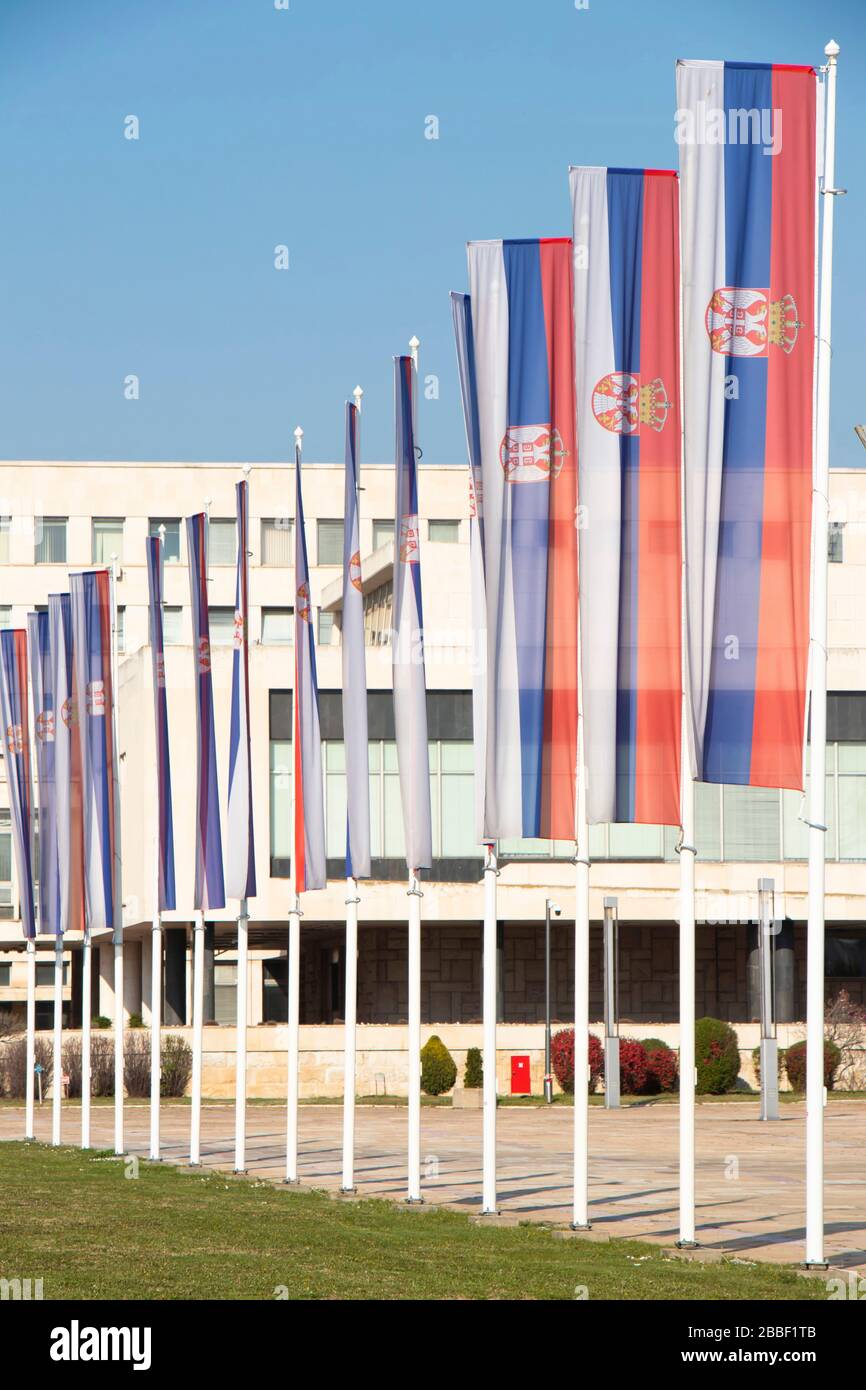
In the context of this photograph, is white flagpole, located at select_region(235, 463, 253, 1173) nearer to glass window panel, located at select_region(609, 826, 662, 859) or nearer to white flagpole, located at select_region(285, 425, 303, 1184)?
white flagpole, located at select_region(285, 425, 303, 1184)

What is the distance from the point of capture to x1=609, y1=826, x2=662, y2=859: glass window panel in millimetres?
58625

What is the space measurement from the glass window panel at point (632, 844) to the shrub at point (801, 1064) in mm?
9324

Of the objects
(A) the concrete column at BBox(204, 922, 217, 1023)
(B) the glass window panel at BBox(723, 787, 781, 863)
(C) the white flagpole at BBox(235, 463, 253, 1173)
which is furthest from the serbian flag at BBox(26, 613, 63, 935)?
(B) the glass window panel at BBox(723, 787, 781, 863)

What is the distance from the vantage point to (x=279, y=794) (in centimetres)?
5847

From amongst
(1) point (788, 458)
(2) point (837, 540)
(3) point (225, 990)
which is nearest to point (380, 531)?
(2) point (837, 540)

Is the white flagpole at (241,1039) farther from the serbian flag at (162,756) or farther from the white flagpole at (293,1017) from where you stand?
the serbian flag at (162,756)

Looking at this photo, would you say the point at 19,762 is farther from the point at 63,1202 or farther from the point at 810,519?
the point at 810,519

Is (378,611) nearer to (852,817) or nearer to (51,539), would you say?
(51,539)

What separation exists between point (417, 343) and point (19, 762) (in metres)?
14.4

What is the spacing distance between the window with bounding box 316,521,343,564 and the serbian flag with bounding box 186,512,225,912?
59.0 m

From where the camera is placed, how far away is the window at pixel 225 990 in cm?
7031

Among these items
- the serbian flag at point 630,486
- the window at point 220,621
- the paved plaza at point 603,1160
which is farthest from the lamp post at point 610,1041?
the window at point 220,621
